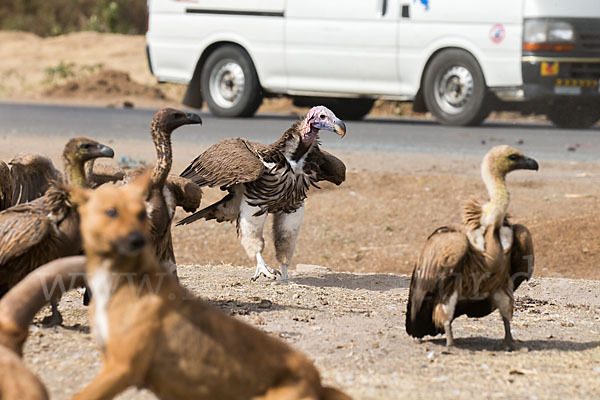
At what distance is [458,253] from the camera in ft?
15.7

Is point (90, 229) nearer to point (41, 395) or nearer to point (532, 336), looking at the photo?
point (41, 395)

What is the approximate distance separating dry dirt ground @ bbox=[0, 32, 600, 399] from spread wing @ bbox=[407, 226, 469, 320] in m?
0.33

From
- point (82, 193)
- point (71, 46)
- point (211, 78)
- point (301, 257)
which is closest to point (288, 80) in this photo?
point (211, 78)

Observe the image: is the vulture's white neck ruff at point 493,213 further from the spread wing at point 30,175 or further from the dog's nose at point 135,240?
the spread wing at point 30,175

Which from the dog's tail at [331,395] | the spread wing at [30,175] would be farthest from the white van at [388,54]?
the dog's tail at [331,395]

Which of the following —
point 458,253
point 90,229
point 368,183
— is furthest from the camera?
point 368,183

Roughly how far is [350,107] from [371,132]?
2127 mm

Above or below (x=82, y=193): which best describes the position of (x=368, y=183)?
below

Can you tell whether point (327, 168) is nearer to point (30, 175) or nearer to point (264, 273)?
point (264, 273)

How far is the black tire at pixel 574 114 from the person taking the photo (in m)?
15.7

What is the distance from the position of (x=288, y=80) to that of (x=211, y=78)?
1450 mm

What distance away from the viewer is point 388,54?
48.9 ft

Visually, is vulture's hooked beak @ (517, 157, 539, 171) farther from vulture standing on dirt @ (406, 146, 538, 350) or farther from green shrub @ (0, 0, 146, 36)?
green shrub @ (0, 0, 146, 36)

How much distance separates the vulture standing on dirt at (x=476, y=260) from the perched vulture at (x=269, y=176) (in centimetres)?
228
